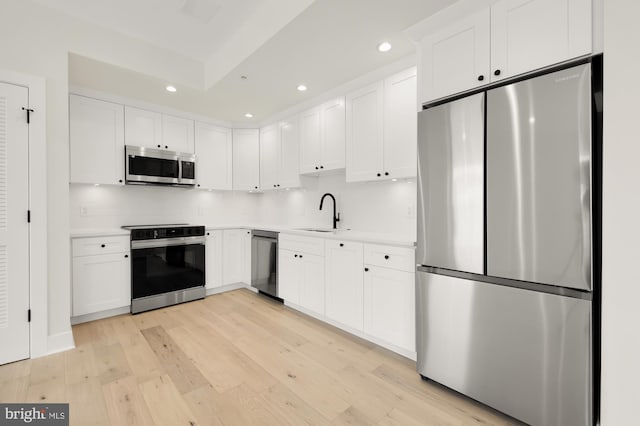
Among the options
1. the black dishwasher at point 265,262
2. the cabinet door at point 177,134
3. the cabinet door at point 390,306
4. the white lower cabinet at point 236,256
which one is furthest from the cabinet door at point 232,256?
the cabinet door at point 390,306

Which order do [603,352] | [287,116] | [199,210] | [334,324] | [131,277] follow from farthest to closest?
[199,210] < [287,116] < [131,277] < [334,324] < [603,352]

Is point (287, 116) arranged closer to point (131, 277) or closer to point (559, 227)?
point (131, 277)

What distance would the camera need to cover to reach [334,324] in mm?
2881

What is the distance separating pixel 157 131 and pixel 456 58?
3498mm

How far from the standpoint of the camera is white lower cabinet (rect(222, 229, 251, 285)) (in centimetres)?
400

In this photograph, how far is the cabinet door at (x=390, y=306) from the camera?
2.19m

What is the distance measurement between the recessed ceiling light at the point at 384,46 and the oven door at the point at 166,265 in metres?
2.99

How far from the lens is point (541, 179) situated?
1492mm

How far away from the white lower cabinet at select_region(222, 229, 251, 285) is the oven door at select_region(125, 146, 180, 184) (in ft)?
3.38

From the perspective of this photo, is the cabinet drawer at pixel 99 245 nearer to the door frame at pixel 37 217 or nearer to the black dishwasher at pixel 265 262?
the door frame at pixel 37 217

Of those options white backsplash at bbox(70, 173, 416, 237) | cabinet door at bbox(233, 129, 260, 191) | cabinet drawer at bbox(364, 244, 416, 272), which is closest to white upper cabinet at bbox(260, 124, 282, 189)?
cabinet door at bbox(233, 129, 260, 191)

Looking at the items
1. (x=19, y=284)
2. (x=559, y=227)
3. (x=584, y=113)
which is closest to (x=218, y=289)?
(x=19, y=284)

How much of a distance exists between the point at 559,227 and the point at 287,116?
3274 mm

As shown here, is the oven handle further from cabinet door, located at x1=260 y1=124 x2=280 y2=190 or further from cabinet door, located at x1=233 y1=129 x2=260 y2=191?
cabinet door, located at x1=260 y1=124 x2=280 y2=190
